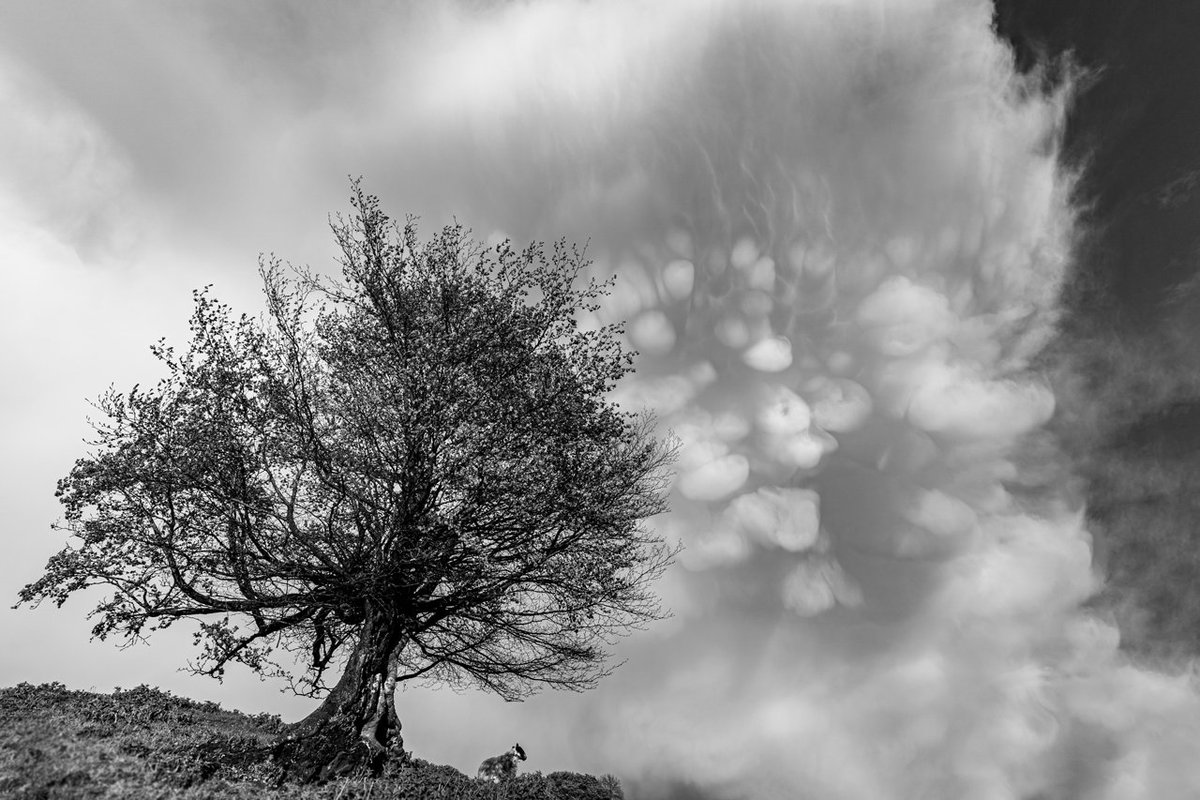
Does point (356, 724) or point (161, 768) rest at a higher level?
point (356, 724)

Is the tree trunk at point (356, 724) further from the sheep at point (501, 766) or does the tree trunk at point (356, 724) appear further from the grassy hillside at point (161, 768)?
the sheep at point (501, 766)

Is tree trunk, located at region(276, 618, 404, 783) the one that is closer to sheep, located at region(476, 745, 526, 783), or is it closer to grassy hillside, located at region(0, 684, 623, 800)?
grassy hillside, located at region(0, 684, 623, 800)

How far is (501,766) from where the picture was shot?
17.2 meters

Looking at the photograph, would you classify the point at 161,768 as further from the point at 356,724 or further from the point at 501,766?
the point at 501,766

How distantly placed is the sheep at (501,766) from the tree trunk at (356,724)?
6.97ft

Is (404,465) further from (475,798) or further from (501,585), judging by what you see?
(475,798)

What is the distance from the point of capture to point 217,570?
58.0 ft

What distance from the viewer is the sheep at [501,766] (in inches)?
667

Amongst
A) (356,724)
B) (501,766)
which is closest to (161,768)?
(356,724)

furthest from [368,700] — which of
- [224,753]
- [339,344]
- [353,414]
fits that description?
[339,344]

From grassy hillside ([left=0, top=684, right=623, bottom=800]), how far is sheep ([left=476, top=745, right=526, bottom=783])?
0.91 metres

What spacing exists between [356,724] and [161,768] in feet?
16.6

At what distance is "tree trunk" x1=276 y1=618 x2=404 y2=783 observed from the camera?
48.3 feet

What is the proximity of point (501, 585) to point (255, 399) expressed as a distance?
7997 millimetres
